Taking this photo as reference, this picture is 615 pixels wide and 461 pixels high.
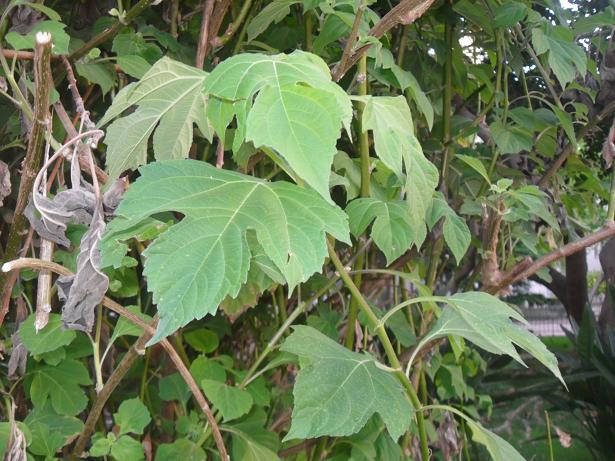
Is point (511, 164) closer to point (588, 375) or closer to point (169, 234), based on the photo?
point (169, 234)

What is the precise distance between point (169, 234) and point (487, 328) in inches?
13.9

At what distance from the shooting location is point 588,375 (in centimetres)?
322

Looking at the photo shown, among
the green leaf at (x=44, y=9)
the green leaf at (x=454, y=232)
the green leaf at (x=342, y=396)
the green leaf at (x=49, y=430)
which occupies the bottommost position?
the green leaf at (x=49, y=430)

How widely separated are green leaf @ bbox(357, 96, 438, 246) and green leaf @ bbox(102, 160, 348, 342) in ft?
0.36

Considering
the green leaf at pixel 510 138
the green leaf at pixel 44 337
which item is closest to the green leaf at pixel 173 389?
the green leaf at pixel 44 337

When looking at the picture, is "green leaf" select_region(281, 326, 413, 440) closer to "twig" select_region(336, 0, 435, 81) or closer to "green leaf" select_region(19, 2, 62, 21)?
"twig" select_region(336, 0, 435, 81)

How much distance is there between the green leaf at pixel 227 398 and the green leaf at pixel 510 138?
26.2 inches

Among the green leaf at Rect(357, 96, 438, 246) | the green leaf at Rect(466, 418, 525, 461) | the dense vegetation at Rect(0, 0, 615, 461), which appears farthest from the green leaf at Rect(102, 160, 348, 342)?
the green leaf at Rect(466, 418, 525, 461)

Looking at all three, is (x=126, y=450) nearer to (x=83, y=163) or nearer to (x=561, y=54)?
(x=83, y=163)

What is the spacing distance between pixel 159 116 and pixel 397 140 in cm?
25

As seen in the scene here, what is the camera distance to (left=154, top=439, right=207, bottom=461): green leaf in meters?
1.05

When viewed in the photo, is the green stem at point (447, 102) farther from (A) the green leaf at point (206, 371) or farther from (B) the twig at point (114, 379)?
(B) the twig at point (114, 379)

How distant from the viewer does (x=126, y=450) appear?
1010 mm

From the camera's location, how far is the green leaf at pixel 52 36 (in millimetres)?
954
